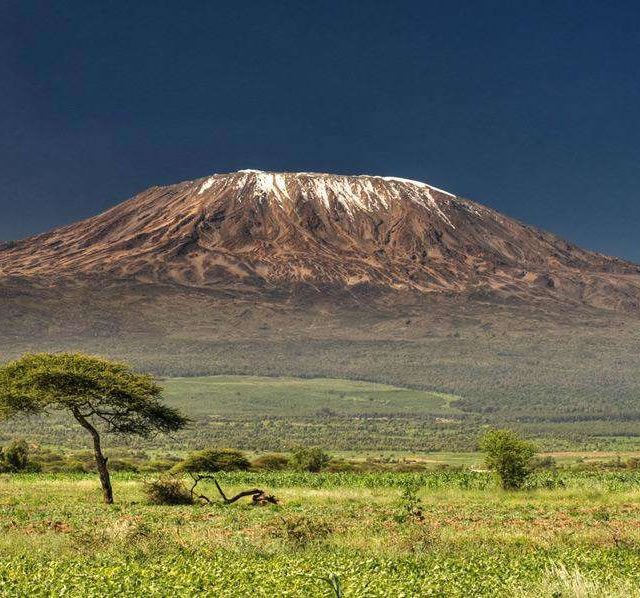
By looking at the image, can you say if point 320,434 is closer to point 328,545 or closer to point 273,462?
point 273,462

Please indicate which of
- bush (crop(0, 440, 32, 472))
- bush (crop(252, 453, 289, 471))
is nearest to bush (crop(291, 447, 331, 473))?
bush (crop(252, 453, 289, 471))

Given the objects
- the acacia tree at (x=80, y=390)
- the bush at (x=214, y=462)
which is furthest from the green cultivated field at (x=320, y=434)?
the acacia tree at (x=80, y=390)

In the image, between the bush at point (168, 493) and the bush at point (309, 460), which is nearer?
the bush at point (168, 493)

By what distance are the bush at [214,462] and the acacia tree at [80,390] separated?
16.3m

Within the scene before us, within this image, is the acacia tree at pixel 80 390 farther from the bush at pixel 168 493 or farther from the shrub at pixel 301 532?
the shrub at pixel 301 532

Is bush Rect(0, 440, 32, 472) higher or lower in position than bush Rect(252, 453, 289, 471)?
higher

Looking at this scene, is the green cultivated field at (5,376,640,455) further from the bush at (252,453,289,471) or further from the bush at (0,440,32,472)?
the bush at (0,440,32,472)

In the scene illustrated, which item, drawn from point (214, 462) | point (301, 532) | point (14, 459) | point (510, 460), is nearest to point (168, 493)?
point (301, 532)

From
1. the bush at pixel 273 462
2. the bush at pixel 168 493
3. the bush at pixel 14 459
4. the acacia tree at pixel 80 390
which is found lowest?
the bush at pixel 273 462

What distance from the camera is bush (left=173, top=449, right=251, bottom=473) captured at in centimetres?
5347

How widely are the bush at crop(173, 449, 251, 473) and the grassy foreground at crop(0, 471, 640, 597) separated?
1610 centimetres

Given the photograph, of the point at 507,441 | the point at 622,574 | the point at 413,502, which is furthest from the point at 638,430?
the point at 622,574

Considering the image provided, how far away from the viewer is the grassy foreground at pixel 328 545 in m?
14.8

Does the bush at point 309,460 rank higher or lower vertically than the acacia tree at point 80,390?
lower
